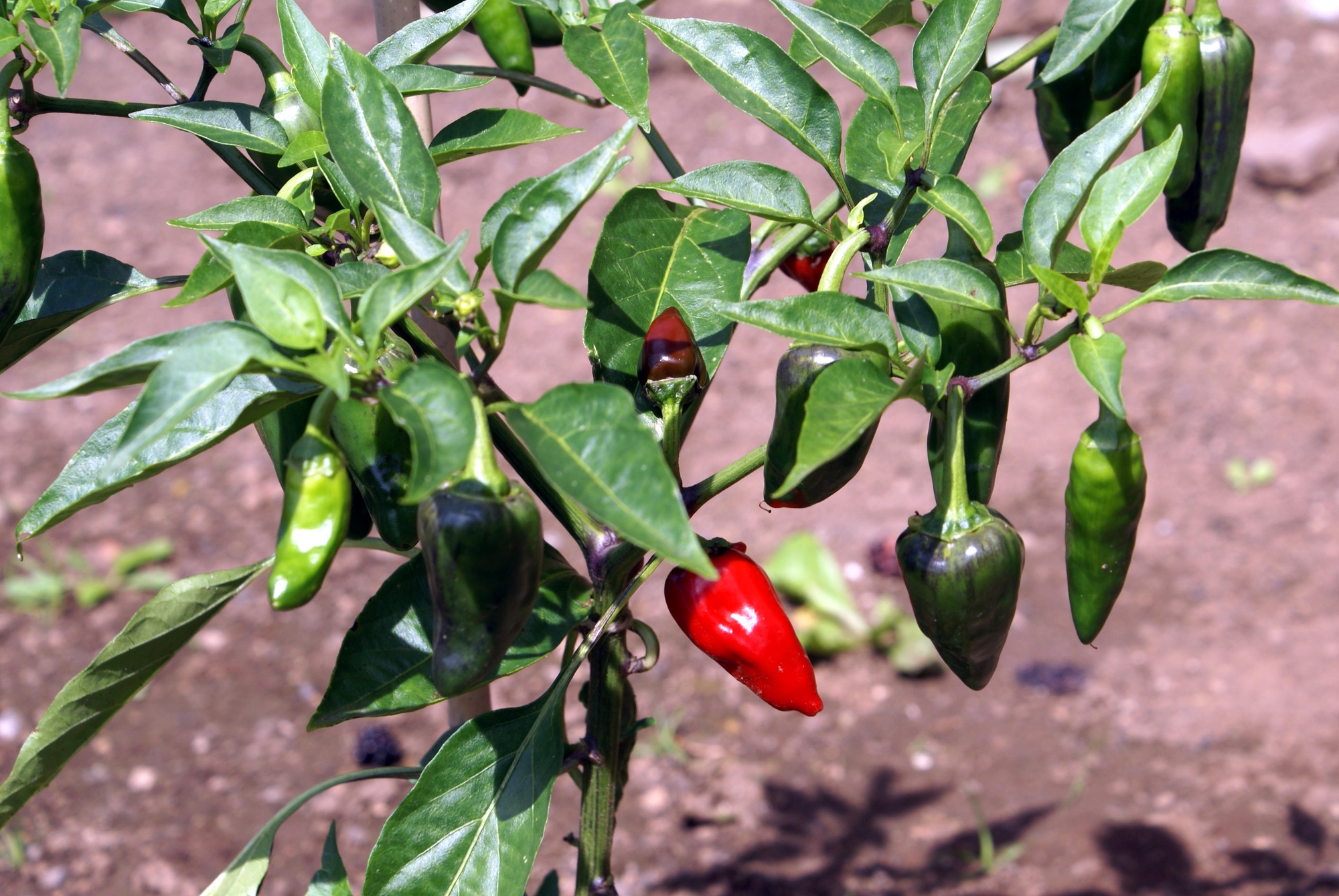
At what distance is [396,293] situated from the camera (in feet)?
2.05

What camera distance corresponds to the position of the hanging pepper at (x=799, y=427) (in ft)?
2.44

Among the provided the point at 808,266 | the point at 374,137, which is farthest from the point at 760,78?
the point at 808,266

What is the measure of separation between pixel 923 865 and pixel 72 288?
70.7 inches

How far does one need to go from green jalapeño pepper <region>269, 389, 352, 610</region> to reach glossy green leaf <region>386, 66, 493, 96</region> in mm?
262

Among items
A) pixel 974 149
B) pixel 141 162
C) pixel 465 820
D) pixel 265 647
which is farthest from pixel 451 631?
pixel 141 162

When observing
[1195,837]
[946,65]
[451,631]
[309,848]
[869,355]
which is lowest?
[309,848]

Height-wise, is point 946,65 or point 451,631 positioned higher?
point 946,65

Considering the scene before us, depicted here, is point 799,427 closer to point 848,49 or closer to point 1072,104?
point 848,49

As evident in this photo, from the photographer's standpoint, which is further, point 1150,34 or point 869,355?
point 1150,34

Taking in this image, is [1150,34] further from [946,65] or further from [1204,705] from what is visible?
[1204,705]

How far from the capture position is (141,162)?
4.23 metres

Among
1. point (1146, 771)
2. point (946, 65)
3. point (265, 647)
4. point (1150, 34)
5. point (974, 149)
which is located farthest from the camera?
point (974, 149)

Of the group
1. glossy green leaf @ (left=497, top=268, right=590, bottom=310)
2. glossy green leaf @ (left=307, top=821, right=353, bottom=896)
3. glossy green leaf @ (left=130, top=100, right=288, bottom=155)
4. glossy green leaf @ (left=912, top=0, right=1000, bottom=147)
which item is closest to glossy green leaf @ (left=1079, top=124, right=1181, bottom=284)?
glossy green leaf @ (left=912, top=0, right=1000, bottom=147)

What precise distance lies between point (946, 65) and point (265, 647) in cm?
227
